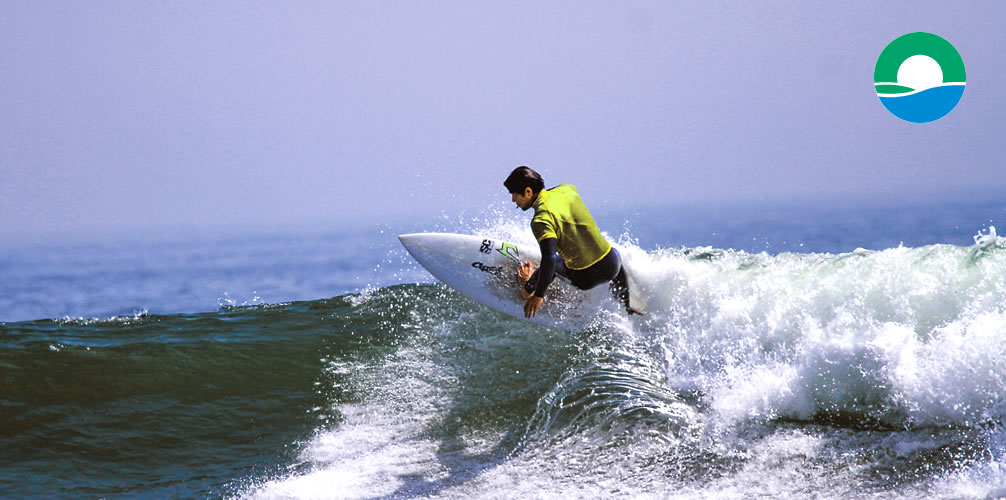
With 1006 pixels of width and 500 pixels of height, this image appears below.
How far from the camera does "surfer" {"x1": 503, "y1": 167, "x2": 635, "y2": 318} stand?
538 cm

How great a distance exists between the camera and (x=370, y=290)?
344 inches

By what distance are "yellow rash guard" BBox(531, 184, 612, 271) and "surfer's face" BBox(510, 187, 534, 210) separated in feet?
0.13

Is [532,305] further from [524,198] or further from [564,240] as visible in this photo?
[524,198]

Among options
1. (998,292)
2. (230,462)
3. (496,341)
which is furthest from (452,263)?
(998,292)

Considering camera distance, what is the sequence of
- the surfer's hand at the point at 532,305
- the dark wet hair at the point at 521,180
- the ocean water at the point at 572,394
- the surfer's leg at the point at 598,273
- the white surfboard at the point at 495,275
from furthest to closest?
1. the white surfboard at the point at 495,275
2. the surfer's leg at the point at 598,273
3. the surfer's hand at the point at 532,305
4. the dark wet hair at the point at 521,180
5. the ocean water at the point at 572,394

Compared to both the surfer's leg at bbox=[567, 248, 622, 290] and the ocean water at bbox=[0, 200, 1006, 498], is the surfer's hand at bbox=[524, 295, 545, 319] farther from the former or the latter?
the ocean water at bbox=[0, 200, 1006, 498]

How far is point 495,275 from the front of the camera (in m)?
6.96

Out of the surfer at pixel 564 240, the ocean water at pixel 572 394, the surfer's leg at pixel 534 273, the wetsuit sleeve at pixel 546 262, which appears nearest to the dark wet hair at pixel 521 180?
the surfer at pixel 564 240

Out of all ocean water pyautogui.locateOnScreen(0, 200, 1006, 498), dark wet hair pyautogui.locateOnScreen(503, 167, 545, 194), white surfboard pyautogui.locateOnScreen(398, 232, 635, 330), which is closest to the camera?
ocean water pyautogui.locateOnScreen(0, 200, 1006, 498)

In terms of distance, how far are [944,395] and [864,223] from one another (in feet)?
134

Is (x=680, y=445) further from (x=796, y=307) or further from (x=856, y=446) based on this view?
(x=796, y=307)

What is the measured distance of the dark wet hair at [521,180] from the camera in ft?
18.1

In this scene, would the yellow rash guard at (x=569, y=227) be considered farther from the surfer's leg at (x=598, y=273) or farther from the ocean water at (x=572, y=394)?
the ocean water at (x=572, y=394)

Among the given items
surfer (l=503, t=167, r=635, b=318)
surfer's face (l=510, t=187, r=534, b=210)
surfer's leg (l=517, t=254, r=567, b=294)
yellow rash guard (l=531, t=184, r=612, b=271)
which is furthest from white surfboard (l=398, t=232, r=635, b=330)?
surfer's face (l=510, t=187, r=534, b=210)
